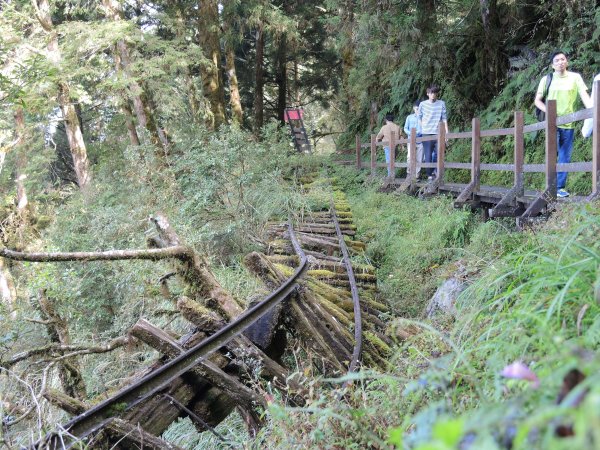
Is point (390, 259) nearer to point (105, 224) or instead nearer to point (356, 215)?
point (356, 215)

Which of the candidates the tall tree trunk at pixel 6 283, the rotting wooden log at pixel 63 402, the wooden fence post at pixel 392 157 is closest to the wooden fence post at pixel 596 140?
the rotting wooden log at pixel 63 402

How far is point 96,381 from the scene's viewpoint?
19.0ft

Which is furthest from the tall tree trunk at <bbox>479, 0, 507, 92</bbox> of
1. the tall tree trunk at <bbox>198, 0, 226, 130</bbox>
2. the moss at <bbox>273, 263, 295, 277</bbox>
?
the moss at <bbox>273, 263, 295, 277</bbox>

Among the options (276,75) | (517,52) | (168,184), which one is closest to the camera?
(168,184)

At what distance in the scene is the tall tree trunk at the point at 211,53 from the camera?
18.1 meters

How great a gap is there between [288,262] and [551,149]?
11.4 ft

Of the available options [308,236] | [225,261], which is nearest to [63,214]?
[225,261]

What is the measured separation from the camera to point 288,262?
6.69 meters

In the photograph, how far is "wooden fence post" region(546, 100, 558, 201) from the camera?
244 inches

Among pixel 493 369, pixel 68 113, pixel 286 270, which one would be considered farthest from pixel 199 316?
pixel 68 113

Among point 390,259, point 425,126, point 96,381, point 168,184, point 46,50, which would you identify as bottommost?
point 96,381

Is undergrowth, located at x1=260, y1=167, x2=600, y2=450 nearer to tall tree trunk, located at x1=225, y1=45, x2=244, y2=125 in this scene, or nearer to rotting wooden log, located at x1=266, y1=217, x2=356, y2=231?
rotting wooden log, located at x1=266, y1=217, x2=356, y2=231

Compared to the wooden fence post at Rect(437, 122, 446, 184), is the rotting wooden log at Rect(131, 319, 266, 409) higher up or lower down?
lower down

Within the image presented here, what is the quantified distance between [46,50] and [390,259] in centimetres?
1409
